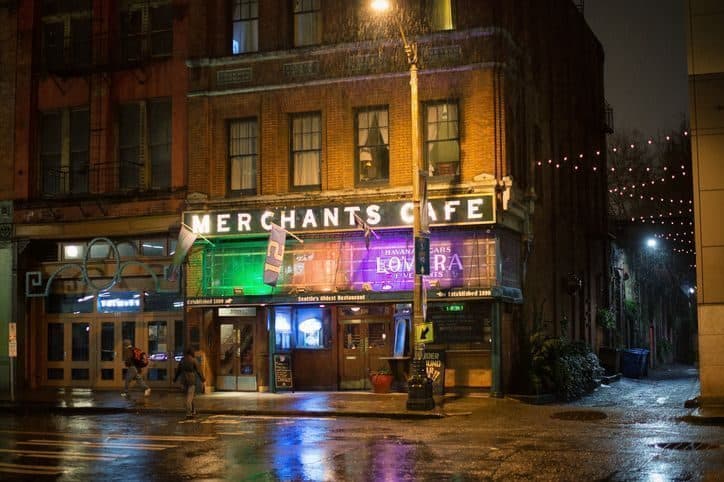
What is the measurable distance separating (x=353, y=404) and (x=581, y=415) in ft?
19.0

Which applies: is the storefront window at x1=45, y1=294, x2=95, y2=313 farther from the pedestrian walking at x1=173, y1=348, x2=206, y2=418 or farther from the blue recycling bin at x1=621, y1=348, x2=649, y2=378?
the blue recycling bin at x1=621, y1=348, x2=649, y2=378

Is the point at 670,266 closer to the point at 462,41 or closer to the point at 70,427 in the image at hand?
the point at 462,41

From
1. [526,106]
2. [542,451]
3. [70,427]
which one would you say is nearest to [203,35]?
[526,106]

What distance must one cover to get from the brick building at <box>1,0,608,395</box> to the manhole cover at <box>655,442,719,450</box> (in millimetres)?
7208

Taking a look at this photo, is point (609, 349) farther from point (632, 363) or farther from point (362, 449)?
point (362, 449)

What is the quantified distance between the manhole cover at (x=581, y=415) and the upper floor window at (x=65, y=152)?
17473 millimetres

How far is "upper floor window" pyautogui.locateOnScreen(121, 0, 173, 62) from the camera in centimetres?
2944

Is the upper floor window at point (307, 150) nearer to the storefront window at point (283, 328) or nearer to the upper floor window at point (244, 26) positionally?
the upper floor window at point (244, 26)

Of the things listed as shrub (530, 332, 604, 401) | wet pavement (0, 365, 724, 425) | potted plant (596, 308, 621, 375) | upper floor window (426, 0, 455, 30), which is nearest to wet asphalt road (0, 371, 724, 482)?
wet pavement (0, 365, 724, 425)

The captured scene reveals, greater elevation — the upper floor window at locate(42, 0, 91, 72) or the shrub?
the upper floor window at locate(42, 0, 91, 72)

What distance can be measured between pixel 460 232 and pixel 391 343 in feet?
13.2

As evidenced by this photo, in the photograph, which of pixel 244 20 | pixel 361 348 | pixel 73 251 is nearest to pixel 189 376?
pixel 361 348

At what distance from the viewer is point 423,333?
21.5 m

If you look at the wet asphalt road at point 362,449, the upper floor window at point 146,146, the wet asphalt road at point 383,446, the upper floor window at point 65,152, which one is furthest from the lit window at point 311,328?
the upper floor window at point 65,152
